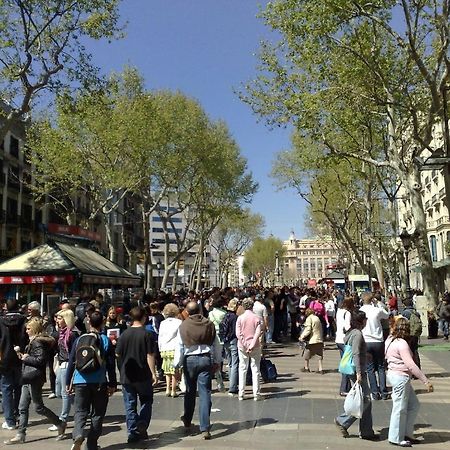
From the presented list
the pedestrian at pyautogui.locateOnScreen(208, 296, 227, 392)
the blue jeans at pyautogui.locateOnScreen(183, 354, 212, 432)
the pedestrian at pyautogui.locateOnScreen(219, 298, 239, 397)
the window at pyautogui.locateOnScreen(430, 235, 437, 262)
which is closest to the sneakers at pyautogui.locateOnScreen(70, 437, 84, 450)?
the blue jeans at pyautogui.locateOnScreen(183, 354, 212, 432)

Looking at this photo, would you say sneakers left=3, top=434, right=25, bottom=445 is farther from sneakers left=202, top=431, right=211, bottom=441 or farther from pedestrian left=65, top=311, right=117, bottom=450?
sneakers left=202, top=431, right=211, bottom=441

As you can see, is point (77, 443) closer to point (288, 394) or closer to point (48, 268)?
point (288, 394)

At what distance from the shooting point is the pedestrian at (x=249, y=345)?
343 inches

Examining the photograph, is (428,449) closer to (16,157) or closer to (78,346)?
(78,346)

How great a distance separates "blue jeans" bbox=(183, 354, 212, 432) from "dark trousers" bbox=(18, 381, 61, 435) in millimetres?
1701

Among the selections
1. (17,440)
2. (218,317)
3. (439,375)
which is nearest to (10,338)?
(17,440)

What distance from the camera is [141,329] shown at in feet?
21.7

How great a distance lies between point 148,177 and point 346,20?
58.0ft

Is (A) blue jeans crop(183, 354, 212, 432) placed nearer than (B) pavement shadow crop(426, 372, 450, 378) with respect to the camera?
Yes

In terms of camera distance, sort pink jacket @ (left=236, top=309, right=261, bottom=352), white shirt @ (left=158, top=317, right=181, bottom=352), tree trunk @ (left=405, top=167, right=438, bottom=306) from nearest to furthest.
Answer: pink jacket @ (left=236, top=309, right=261, bottom=352), white shirt @ (left=158, top=317, right=181, bottom=352), tree trunk @ (left=405, top=167, right=438, bottom=306)

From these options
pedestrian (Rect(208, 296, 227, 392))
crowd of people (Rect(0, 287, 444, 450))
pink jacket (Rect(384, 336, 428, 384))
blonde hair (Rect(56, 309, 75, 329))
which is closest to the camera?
crowd of people (Rect(0, 287, 444, 450))

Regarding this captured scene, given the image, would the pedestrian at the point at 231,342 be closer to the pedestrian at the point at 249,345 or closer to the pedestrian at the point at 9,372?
the pedestrian at the point at 249,345

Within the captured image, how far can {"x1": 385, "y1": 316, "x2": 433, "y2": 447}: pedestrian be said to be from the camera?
243 inches

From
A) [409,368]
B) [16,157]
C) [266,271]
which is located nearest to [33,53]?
[409,368]
